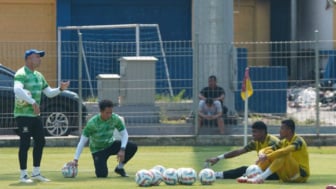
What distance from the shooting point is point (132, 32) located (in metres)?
34.2

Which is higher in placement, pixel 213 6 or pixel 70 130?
pixel 213 6

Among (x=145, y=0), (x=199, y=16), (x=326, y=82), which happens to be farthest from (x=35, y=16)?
(x=326, y=82)

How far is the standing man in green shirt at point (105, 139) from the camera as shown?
16.2m

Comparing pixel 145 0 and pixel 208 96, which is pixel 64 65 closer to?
pixel 208 96

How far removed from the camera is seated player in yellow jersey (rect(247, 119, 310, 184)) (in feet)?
49.6

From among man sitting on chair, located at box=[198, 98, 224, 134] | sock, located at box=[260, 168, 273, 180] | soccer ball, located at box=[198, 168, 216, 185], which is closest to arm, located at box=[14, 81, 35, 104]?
soccer ball, located at box=[198, 168, 216, 185]

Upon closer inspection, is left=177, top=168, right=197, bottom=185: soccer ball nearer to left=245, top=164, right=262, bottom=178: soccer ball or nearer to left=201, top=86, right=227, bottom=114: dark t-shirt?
left=245, top=164, right=262, bottom=178: soccer ball

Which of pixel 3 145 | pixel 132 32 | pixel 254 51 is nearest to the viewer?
pixel 3 145

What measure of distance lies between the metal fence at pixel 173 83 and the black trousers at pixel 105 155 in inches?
289

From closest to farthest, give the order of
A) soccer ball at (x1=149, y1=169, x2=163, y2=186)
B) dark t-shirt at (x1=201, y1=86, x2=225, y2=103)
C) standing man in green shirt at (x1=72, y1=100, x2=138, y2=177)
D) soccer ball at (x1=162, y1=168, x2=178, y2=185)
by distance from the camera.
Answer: soccer ball at (x1=149, y1=169, x2=163, y2=186) < soccer ball at (x1=162, y1=168, x2=178, y2=185) < standing man in green shirt at (x1=72, y1=100, x2=138, y2=177) < dark t-shirt at (x1=201, y1=86, x2=225, y2=103)

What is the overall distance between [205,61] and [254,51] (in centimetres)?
222

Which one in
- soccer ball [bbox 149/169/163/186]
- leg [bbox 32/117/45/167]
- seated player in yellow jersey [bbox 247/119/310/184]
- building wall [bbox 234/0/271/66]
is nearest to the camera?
soccer ball [bbox 149/169/163/186]

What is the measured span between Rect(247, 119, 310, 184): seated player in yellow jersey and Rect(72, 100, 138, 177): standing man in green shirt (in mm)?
2248

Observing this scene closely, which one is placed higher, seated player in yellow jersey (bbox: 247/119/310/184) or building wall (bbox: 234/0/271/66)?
building wall (bbox: 234/0/271/66)
